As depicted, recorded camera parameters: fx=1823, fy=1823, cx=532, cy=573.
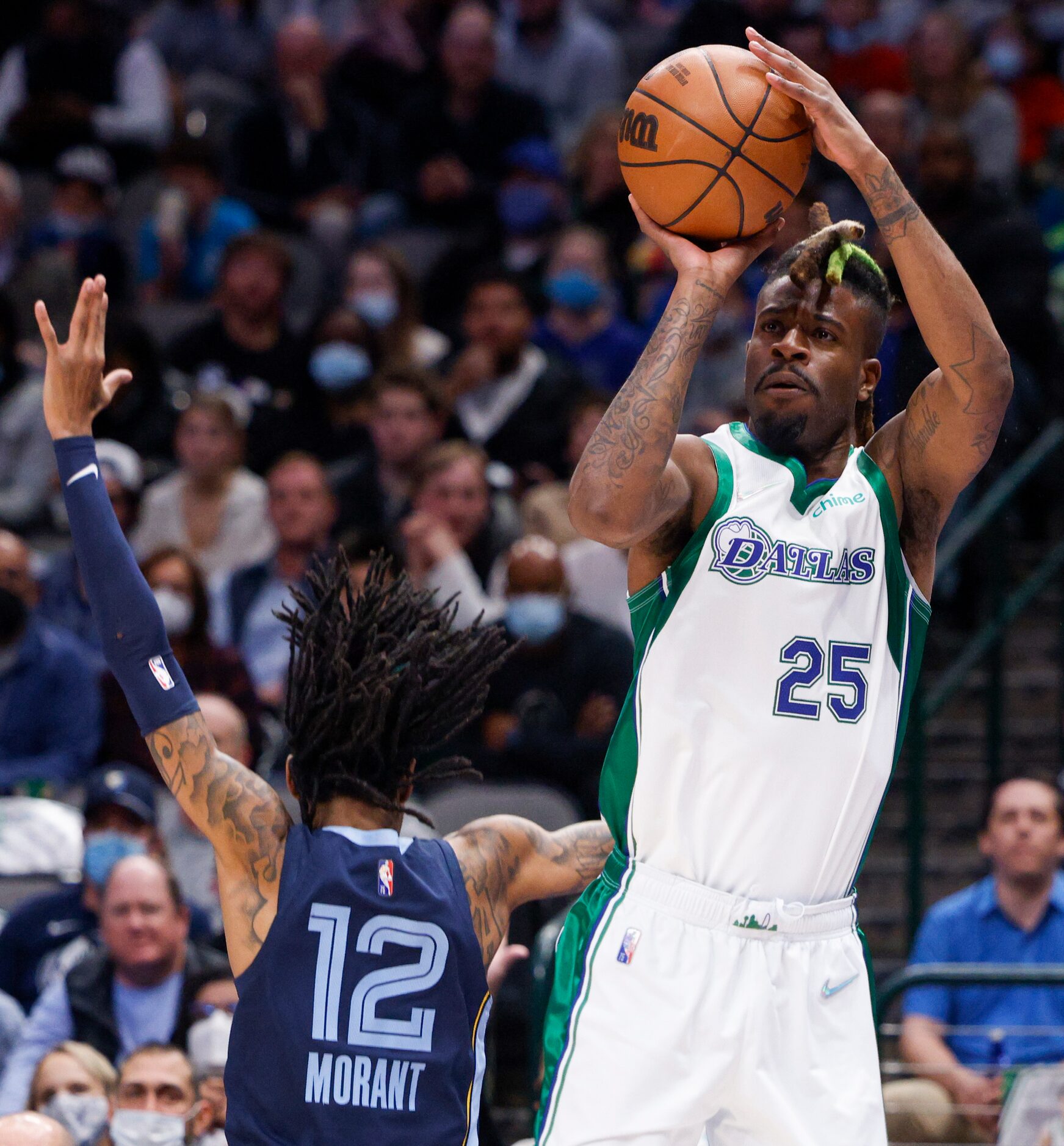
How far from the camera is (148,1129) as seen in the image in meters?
4.75

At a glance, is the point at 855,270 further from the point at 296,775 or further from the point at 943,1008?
the point at 943,1008

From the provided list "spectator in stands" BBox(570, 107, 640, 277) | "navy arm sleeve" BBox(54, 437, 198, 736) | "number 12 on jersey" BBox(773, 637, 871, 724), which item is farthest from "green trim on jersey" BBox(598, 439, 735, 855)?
"spectator in stands" BBox(570, 107, 640, 277)

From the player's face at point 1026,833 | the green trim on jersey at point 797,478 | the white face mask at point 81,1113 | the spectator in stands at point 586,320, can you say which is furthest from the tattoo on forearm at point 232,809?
the spectator in stands at point 586,320

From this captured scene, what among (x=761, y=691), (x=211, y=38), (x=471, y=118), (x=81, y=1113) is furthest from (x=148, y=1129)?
(x=211, y=38)

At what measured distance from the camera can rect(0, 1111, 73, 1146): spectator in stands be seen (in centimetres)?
391

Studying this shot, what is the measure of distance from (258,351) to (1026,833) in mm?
5010

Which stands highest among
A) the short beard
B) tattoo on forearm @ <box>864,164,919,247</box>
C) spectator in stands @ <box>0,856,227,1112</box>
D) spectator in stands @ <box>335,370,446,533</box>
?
spectator in stands @ <box>335,370,446,533</box>

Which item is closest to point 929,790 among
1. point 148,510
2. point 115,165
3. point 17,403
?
point 148,510

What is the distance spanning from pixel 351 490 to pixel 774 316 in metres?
5.05

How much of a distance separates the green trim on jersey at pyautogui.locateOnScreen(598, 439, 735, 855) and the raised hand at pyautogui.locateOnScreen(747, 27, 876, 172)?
1.97ft

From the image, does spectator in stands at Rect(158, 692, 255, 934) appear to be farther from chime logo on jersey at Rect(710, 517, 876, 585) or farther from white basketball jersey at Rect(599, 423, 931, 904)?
chime logo on jersey at Rect(710, 517, 876, 585)

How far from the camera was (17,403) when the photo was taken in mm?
9133

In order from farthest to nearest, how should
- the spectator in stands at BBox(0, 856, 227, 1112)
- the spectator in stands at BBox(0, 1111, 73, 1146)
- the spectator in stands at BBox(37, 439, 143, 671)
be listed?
the spectator in stands at BBox(37, 439, 143, 671)
the spectator in stands at BBox(0, 856, 227, 1112)
the spectator in stands at BBox(0, 1111, 73, 1146)

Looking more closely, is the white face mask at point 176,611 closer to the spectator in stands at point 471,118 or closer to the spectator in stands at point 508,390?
the spectator in stands at point 508,390
